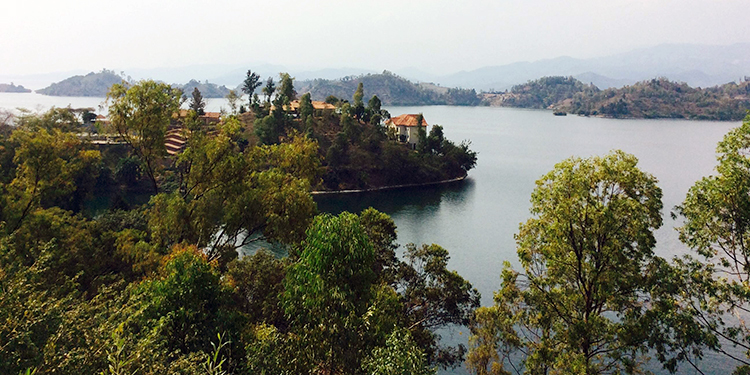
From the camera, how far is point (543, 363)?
10555mm

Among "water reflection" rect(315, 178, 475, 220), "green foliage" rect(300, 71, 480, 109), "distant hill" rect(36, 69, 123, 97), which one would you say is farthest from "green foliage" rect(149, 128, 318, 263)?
"distant hill" rect(36, 69, 123, 97)

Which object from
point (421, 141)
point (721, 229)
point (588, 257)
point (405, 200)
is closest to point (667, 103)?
point (421, 141)

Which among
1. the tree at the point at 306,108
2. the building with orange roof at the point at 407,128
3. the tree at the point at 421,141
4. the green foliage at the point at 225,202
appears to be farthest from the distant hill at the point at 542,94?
the green foliage at the point at 225,202

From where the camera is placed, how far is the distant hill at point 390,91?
560ft

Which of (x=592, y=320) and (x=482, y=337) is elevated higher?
(x=592, y=320)

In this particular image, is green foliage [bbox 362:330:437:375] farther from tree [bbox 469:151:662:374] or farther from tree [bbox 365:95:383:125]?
tree [bbox 365:95:383:125]

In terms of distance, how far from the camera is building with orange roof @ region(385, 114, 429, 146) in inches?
2146

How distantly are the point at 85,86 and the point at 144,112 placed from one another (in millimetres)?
186351

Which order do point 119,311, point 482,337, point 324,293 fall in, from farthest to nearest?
point 482,337, point 119,311, point 324,293

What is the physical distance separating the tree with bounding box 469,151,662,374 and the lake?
7732 millimetres

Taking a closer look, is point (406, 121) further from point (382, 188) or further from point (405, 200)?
point (405, 200)

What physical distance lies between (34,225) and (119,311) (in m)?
7.54

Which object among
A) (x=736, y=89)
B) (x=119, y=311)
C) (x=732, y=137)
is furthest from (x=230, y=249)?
(x=736, y=89)

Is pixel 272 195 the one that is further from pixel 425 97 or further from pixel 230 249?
pixel 425 97
